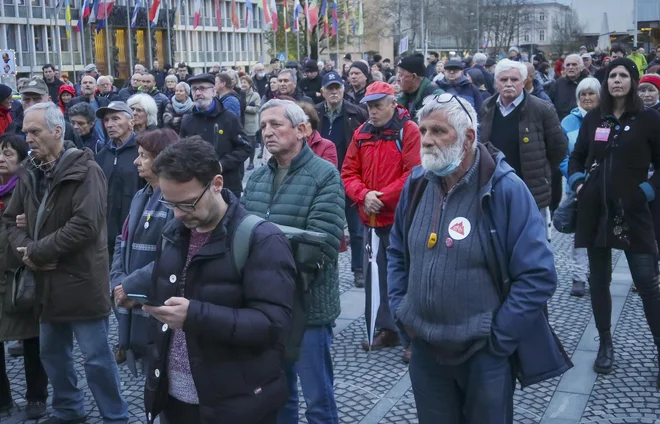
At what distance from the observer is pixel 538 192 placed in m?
6.50

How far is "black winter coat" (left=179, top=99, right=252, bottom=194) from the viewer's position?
8555 millimetres

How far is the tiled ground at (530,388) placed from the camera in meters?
5.16

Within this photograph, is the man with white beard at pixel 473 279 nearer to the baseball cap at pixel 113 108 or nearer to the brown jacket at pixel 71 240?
the brown jacket at pixel 71 240

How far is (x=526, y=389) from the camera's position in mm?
5590

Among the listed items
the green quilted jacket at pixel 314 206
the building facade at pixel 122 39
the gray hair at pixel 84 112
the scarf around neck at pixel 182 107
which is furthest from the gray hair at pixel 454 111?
the building facade at pixel 122 39

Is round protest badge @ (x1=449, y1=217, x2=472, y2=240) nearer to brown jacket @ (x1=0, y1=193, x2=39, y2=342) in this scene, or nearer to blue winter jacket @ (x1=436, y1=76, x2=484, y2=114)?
brown jacket @ (x1=0, y1=193, x2=39, y2=342)

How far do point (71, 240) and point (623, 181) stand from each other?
352 centimetres

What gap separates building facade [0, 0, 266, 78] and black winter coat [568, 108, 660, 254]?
119 feet

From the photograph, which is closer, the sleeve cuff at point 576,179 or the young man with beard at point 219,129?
the sleeve cuff at point 576,179

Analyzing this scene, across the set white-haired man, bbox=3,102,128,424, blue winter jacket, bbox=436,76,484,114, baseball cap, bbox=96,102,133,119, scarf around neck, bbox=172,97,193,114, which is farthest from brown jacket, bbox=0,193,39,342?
blue winter jacket, bbox=436,76,484,114

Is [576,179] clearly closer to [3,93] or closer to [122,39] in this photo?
[3,93]

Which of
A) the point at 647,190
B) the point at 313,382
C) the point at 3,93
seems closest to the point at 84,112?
the point at 3,93

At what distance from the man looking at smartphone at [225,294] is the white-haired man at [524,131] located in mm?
3680

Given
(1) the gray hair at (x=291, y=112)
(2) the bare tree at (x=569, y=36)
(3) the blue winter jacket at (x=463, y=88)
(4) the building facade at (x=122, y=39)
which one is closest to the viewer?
(1) the gray hair at (x=291, y=112)
